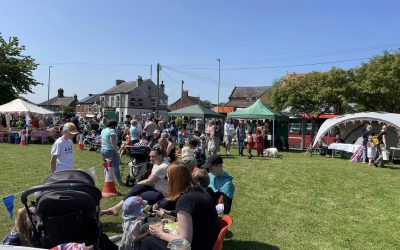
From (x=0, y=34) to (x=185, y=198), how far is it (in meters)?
35.9

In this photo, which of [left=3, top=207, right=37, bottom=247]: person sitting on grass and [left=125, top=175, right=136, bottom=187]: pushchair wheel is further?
[left=125, top=175, right=136, bottom=187]: pushchair wheel

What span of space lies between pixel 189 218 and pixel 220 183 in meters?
2.15

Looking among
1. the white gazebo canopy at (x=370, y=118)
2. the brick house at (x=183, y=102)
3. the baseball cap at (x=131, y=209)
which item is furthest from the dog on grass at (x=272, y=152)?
the brick house at (x=183, y=102)

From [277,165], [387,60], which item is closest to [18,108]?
[277,165]

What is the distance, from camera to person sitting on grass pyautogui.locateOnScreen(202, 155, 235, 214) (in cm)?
567

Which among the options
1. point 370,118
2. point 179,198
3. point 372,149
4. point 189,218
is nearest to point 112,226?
point 179,198

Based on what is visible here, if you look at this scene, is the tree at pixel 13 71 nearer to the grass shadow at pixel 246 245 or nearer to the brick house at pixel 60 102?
the grass shadow at pixel 246 245

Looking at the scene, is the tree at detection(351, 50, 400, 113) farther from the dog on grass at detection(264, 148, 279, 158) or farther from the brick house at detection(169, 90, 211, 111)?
the brick house at detection(169, 90, 211, 111)

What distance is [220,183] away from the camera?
591 cm

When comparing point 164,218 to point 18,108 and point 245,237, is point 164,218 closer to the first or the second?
point 245,237

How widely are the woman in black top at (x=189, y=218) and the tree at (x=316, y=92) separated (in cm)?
2538

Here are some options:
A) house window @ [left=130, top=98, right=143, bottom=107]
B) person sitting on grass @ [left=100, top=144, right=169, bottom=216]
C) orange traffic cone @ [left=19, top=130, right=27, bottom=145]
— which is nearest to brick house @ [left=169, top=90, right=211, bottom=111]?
house window @ [left=130, top=98, right=143, bottom=107]

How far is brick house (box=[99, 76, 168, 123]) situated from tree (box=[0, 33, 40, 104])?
1227 inches

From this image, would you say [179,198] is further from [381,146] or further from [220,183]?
[381,146]
